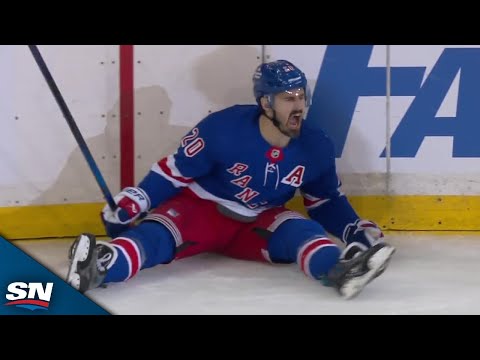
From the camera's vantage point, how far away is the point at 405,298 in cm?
236

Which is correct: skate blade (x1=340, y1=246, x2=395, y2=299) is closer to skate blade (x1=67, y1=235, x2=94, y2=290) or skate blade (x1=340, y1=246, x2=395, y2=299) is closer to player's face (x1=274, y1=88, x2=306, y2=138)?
player's face (x1=274, y1=88, x2=306, y2=138)

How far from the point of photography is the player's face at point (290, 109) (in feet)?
8.22

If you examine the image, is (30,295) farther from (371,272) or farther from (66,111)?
(371,272)

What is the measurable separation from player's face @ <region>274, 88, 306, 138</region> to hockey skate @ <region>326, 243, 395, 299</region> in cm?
47

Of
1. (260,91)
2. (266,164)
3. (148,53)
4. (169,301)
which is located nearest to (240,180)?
(266,164)

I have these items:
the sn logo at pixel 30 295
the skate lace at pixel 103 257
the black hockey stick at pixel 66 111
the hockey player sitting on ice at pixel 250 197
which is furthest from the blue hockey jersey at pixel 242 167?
the sn logo at pixel 30 295

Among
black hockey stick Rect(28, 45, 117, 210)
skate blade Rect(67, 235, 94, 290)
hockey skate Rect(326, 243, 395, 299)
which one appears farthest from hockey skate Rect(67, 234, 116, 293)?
hockey skate Rect(326, 243, 395, 299)

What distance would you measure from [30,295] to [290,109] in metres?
0.94

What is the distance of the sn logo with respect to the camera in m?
2.23

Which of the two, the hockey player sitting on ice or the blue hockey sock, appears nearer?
the blue hockey sock

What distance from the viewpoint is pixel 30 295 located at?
88.9 inches

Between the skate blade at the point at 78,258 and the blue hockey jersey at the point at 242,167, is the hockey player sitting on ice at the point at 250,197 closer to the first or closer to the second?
the blue hockey jersey at the point at 242,167

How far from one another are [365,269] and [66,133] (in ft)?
4.24

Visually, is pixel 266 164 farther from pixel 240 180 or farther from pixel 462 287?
pixel 462 287
